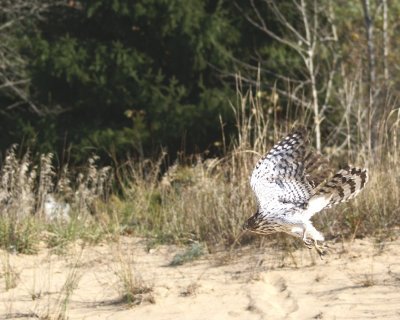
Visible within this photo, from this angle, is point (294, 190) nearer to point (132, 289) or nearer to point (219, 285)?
point (219, 285)

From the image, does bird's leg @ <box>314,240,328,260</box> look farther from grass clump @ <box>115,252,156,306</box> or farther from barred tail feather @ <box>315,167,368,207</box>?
grass clump @ <box>115,252,156,306</box>

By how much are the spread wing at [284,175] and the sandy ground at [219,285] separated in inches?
27.0

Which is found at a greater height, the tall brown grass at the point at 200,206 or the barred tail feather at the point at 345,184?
the tall brown grass at the point at 200,206

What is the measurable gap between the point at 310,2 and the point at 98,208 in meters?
6.15

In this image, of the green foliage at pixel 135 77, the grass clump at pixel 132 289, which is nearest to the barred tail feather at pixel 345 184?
the grass clump at pixel 132 289

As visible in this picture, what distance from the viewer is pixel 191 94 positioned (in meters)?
13.3

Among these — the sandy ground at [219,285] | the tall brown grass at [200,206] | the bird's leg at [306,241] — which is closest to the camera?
the bird's leg at [306,241]

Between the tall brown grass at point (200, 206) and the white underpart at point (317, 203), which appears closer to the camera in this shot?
the white underpart at point (317, 203)

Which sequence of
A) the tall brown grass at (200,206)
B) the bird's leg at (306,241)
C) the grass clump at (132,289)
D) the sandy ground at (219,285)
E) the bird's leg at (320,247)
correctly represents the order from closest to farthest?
1. the bird's leg at (306,241)
2. the bird's leg at (320,247)
3. the sandy ground at (219,285)
4. the grass clump at (132,289)
5. the tall brown grass at (200,206)

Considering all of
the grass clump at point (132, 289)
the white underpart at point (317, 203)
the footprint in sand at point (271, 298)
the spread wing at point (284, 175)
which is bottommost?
the footprint in sand at point (271, 298)

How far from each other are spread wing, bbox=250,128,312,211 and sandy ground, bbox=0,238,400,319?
69cm

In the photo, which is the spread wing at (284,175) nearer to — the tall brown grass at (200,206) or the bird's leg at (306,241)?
the bird's leg at (306,241)

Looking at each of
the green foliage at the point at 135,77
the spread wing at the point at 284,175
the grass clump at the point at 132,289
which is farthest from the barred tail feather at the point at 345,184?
the green foliage at the point at 135,77

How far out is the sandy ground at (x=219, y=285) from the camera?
18.6ft
